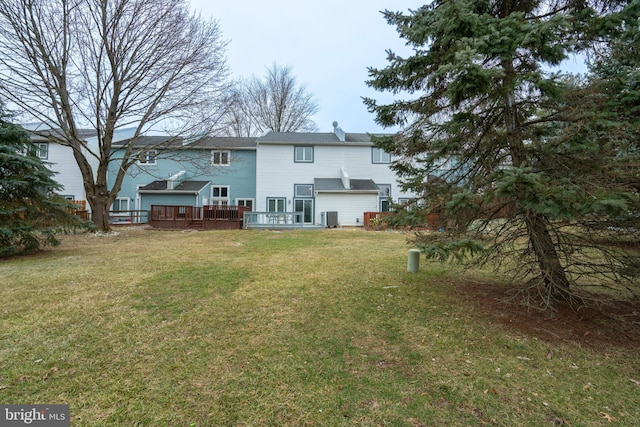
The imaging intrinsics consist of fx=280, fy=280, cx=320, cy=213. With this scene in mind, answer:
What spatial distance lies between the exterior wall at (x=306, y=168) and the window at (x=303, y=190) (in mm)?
234

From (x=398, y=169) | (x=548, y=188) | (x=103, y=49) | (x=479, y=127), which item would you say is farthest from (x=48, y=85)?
(x=548, y=188)

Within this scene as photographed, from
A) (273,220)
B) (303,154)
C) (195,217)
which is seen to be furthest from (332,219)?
→ (195,217)

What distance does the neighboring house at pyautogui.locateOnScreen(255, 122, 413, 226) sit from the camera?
18.5 metres

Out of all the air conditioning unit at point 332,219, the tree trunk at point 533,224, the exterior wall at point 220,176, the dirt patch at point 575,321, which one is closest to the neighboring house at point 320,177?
the air conditioning unit at point 332,219

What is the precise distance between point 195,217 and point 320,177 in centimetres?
863

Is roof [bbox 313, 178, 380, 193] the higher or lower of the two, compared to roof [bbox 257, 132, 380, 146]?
lower

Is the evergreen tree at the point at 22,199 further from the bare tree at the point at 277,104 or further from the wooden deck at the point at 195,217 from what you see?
the bare tree at the point at 277,104

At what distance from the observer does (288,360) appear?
277 cm

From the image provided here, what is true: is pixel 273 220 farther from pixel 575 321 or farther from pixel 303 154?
pixel 575 321

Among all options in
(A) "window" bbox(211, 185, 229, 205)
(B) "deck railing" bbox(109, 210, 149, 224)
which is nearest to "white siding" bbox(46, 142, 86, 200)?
(B) "deck railing" bbox(109, 210, 149, 224)

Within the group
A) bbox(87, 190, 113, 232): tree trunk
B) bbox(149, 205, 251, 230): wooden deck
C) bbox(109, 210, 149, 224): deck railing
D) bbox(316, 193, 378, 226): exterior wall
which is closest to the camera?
bbox(87, 190, 113, 232): tree trunk

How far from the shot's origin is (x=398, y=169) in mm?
4707

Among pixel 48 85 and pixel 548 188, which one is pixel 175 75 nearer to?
pixel 48 85

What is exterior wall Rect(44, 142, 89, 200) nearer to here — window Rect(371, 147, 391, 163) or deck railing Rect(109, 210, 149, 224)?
deck railing Rect(109, 210, 149, 224)
